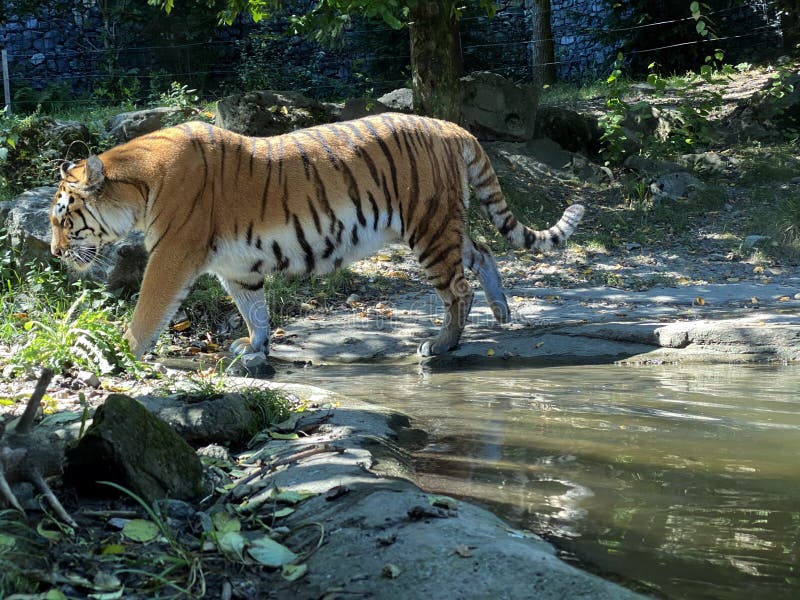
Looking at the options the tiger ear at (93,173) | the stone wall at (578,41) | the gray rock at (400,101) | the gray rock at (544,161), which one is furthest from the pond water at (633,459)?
the stone wall at (578,41)

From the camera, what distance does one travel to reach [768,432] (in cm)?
441

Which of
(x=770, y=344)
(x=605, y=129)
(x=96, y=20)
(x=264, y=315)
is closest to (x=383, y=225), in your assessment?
(x=264, y=315)

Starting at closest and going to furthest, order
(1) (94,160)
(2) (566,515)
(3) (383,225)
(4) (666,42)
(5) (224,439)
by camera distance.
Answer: (2) (566,515) → (5) (224,439) → (1) (94,160) → (3) (383,225) → (4) (666,42)

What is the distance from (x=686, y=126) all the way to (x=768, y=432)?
8849mm

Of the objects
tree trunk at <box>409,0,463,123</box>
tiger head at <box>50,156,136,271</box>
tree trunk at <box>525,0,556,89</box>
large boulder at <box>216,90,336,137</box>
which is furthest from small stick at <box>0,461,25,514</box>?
tree trunk at <box>525,0,556,89</box>

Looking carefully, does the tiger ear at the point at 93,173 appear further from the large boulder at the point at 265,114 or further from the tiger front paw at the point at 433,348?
the large boulder at the point at 265,114

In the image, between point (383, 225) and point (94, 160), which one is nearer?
point (94, 160)

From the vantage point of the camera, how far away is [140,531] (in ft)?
9.59

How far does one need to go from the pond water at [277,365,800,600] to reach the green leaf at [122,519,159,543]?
1164 mm

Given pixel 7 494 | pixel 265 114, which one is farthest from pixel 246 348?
pixel 265 114

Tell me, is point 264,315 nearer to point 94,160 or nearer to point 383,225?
point 383,225

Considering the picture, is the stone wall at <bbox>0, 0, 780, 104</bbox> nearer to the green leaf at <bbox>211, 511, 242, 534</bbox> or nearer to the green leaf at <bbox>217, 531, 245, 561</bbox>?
the green leaf at <bbox>211, 511, 242, 534</bbox>

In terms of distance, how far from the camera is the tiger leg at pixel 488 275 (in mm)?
7230

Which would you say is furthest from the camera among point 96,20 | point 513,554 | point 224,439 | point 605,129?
point 96,20
